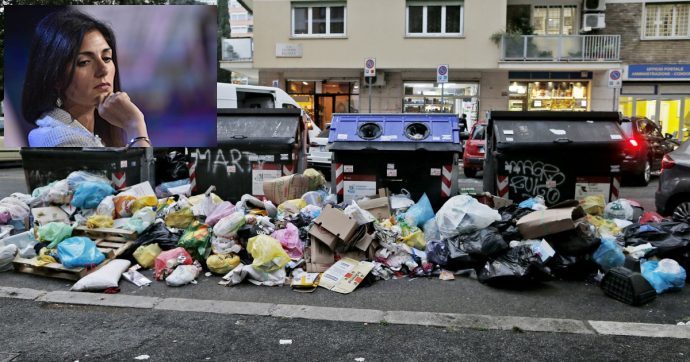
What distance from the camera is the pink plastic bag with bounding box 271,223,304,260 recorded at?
18.6ft

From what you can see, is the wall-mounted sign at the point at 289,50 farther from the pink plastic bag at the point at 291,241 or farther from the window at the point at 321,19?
the pink plastic bag at the point at 291,241

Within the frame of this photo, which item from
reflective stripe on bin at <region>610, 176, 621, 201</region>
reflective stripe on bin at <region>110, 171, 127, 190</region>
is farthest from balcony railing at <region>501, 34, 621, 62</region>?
reflective stripe on bin at <region>110, 171, 127, 190</region>

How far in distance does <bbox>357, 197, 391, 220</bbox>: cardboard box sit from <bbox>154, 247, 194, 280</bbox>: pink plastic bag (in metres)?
2.18

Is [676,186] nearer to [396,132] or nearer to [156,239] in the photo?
[396,132]

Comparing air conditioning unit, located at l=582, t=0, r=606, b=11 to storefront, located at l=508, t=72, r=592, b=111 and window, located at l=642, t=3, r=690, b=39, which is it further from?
storefront, located at l=508, t=72, r=592, b=111

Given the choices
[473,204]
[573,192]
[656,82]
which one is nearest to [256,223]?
[473,204]

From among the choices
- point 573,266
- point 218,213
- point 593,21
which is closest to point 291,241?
point 218,213

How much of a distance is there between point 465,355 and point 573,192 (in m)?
4.42

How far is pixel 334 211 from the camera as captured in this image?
573 centimetres

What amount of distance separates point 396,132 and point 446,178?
916 millimetres

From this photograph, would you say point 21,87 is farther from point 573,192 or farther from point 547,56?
point 547,56

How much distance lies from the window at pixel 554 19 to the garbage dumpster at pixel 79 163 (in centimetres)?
1761

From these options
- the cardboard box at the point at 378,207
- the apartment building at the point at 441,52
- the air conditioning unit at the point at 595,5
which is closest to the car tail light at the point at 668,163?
the cardboard box at the point at 378,207

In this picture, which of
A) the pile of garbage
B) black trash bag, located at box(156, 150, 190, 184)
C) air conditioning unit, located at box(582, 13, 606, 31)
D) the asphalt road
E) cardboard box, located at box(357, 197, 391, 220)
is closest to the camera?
the asphalt road
